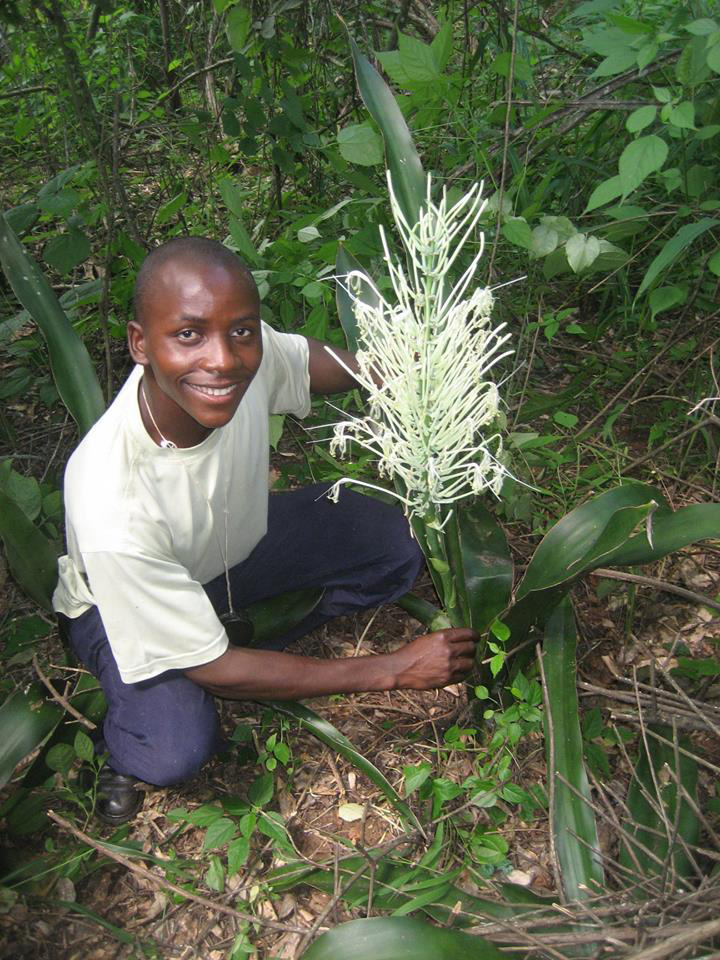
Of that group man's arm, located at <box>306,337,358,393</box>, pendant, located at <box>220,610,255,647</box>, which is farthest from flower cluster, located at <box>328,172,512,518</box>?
pendant, located at <box>220,610,255,647</box>

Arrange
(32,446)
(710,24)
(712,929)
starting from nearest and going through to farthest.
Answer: (712,929), (710,24), (32,446)

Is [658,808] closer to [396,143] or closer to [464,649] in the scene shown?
[464,649]

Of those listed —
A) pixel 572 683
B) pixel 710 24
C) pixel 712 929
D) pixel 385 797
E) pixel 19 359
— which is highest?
pixel 710 24

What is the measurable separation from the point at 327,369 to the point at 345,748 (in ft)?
2.90

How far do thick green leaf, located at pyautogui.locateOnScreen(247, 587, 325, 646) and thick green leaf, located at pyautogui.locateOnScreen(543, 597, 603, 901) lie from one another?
0.66m

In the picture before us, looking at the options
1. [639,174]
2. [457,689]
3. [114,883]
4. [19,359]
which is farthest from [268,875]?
[19,359]

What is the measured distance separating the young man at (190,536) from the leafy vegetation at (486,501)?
142 mm

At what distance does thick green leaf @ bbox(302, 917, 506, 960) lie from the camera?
126 cm

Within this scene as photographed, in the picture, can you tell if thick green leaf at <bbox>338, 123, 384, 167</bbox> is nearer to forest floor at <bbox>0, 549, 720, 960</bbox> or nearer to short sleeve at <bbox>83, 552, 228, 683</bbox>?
short sleeve at <bbox>83, 552, 228, 683</bbox>

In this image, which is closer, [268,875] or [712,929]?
[712,929]

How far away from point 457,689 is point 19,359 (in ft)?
6.57

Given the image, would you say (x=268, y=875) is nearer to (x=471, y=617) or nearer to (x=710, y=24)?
(x=471, y=617)

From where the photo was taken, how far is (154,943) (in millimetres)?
1576

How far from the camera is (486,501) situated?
2.34 m
